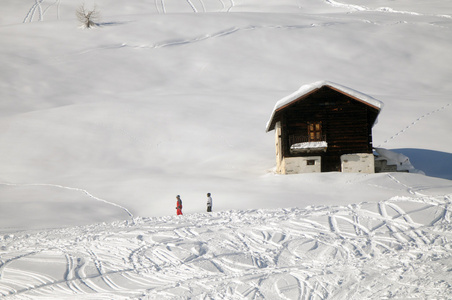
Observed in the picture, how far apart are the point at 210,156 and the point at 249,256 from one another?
64.8 ft

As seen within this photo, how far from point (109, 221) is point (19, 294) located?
26.1ft

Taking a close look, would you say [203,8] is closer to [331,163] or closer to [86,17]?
[86,17]

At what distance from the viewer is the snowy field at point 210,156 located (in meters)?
10.9

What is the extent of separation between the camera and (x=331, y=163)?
2481 centimetres

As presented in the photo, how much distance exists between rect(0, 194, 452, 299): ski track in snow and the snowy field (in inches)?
2.5

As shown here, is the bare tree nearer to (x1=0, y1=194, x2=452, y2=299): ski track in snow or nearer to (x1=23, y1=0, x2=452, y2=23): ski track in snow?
(x1=23, y1=0, x2=452, y2=23): ski track in snow

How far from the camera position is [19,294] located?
32.5ft

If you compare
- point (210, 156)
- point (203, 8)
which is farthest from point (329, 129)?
point (203, 8)

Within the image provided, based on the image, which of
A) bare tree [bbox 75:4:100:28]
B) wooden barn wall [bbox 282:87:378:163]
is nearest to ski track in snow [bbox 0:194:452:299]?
wooden barn wall [bbox 282:87:378:163]

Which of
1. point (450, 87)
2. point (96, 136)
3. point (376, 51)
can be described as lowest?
point (96, 136)

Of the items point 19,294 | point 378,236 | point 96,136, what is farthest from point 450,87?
point 19,294

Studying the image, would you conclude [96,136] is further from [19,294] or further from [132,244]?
[19,294]

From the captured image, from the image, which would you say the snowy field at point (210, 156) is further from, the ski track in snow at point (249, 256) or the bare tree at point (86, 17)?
the bare tree at point (86, 17)

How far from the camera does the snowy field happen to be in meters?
10.9
